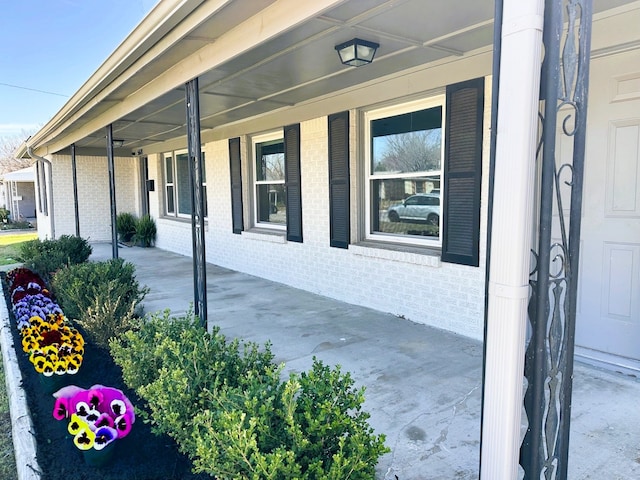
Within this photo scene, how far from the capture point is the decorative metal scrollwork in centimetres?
154

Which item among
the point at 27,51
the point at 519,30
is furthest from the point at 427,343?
the point at 27,51

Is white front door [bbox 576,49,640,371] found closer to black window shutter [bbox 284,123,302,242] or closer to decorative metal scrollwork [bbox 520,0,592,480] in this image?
decorative metal scrollwork [bbox 520,0,592,480]

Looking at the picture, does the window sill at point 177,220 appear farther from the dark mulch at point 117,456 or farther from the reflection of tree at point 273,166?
the dark mulch at point 117,456

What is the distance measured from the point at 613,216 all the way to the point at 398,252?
2094 millimetres

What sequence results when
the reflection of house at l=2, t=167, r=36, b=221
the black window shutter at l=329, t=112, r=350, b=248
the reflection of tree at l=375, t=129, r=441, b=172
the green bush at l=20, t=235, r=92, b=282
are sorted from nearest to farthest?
the reflection of tree at l=375, t=129, r=441, b=172 → the black window shutter at l=329, t=112, r=350, b=248 → the green bush at l=20, t=235, r=92, b=282 → the reflection of house at l=2, t=167, r=36, b=221

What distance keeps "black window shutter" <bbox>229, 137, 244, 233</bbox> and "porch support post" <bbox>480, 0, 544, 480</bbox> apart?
6.70 meters

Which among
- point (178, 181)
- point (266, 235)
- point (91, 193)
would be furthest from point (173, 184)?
point (266, 235)

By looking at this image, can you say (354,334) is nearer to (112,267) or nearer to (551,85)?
(112,267)

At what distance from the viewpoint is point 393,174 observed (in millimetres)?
5312

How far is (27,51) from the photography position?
98.6 feet

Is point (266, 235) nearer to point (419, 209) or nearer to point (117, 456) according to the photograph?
point (419, 209)

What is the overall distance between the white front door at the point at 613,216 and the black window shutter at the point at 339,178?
272cm

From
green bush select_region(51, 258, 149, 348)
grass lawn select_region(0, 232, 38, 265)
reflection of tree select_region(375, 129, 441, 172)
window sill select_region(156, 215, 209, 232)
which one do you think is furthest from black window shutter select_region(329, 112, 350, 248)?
grass lawn select_region(0, 232, 38, 265)

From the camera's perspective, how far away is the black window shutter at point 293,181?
6.53 meters
